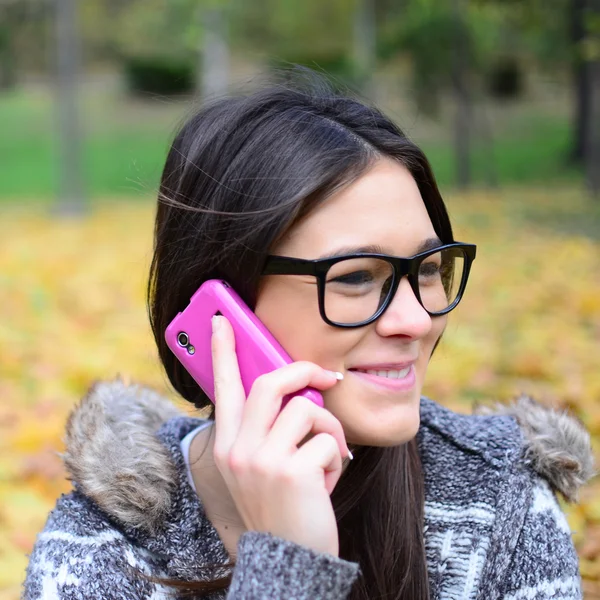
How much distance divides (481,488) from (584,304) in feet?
12.7

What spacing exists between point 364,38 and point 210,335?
23775 millimetres

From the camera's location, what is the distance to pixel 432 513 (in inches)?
74.0

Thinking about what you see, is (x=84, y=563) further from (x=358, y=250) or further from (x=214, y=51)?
(x=214, y=51)

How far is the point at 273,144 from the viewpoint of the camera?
5.48 feet

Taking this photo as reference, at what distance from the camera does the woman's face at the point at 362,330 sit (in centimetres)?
160

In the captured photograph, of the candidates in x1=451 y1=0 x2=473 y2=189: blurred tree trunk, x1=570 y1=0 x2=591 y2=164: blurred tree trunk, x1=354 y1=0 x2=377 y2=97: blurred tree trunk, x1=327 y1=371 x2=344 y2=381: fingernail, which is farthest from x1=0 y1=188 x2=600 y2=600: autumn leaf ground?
x1=354 y1=0 x2=377 y2=97: blurred tree trunk

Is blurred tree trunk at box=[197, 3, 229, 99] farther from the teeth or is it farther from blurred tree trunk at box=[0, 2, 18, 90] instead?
the teeth

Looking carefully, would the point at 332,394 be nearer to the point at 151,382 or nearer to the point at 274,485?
the point at 274,485

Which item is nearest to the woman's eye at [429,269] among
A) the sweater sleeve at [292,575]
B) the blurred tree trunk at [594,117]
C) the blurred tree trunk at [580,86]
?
the sweater sleeve at [292,575]

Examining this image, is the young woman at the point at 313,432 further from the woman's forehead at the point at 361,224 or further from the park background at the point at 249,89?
the park background at the point at 249,89

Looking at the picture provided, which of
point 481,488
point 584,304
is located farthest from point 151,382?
point 481,488

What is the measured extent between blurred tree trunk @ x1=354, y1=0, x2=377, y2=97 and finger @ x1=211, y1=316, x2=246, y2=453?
20.5 metres

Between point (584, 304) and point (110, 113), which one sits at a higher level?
point (584, 304)

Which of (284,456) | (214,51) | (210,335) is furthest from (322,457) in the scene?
(214,51)
